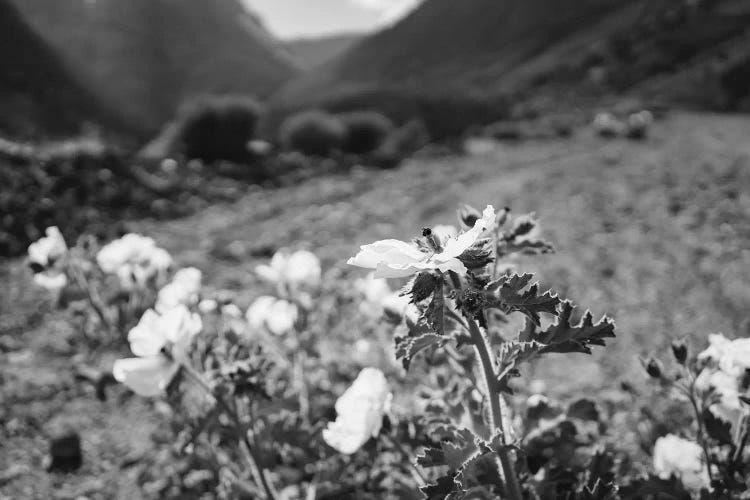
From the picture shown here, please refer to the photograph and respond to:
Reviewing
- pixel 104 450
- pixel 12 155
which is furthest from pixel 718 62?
pixel 104 450

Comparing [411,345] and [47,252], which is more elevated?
[47,252]

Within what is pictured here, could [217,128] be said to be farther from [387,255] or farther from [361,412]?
[387,255]

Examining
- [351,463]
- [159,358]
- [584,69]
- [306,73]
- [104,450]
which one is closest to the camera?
[159,358]

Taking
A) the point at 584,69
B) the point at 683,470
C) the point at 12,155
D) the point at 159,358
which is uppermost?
the point at 584,69

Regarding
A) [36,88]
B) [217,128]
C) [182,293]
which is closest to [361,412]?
[182,293]

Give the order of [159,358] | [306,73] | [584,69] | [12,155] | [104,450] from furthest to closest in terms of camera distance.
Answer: [306,73] < [584,69] < [12,155] < [104,450] < [159,358]

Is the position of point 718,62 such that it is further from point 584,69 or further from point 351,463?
point 351,463
